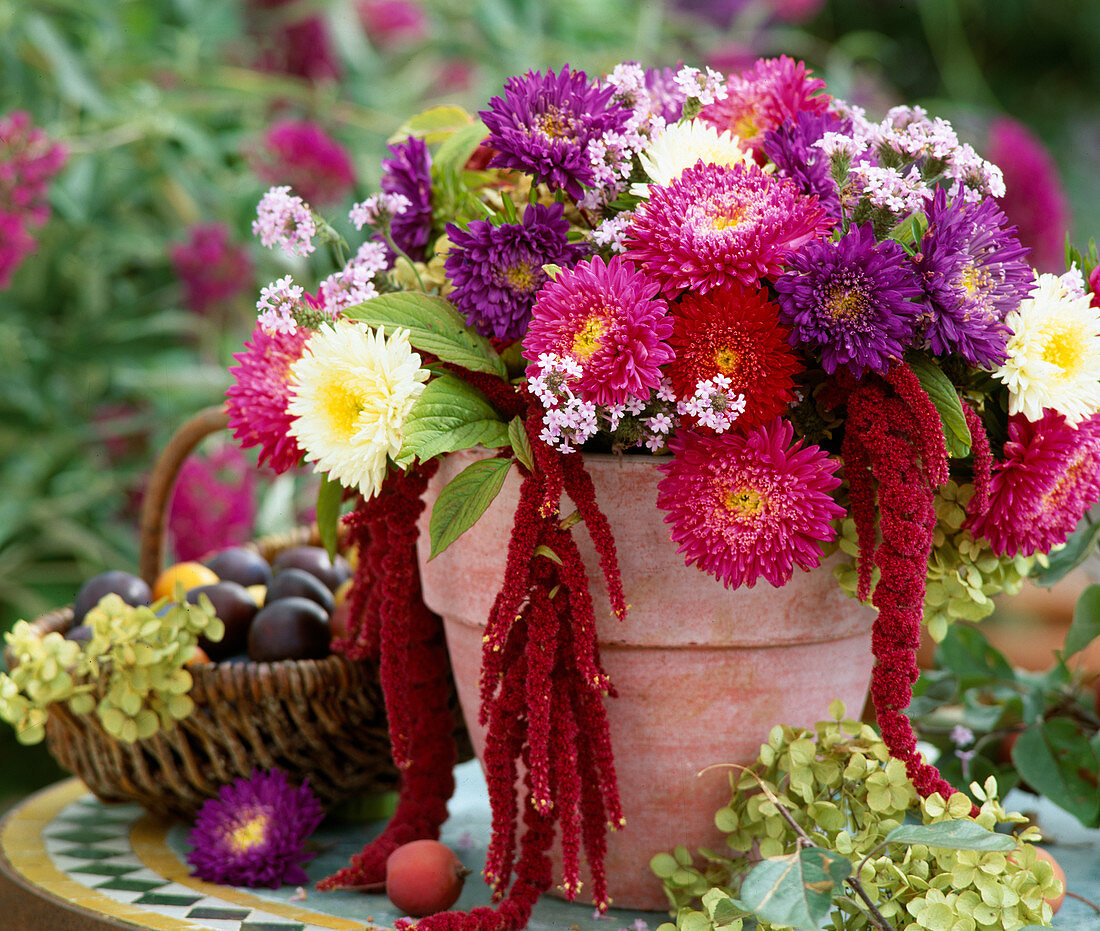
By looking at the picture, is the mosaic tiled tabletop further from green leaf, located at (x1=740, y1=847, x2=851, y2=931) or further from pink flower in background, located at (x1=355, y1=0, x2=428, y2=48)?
pink flower in background, located at (x1=355, y1=0, x2=428, y2=48)

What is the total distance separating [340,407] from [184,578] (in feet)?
1.00

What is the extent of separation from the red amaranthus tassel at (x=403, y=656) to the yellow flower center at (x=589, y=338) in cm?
13

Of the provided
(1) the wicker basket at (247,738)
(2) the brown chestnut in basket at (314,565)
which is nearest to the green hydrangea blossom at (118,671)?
(1) the wicker basket at (247,738)

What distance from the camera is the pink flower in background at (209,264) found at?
47.4 inches

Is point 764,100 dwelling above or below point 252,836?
above

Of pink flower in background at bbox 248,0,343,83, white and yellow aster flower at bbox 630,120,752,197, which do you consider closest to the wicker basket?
white and yellow aster flower at bbox 630,120,752,197

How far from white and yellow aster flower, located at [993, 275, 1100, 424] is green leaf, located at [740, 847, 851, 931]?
0.21 m

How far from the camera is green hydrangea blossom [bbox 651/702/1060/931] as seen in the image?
45 centimetres

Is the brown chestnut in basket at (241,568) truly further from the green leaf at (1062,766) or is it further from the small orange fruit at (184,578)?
the green leaf at (1062,766)

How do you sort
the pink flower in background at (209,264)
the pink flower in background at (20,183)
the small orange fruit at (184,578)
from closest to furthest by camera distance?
the small orange fruit at (184,578), the pink flower in background at (20,183), the pink flower in background at (209,264)

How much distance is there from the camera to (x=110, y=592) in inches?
27.4

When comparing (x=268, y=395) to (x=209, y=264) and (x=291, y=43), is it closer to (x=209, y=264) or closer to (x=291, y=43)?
(x=209, y=264)

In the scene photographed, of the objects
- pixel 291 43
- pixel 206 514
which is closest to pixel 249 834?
pixel 206 514

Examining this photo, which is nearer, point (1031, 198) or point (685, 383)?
point (685, 383)
